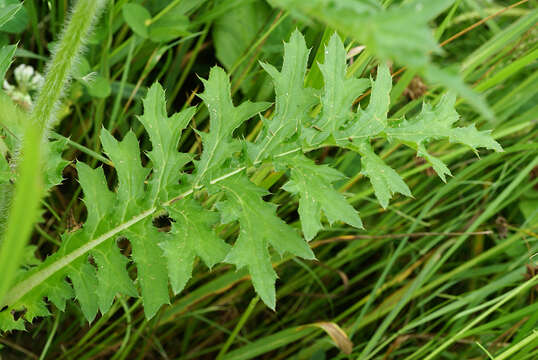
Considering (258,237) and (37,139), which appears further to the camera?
(258,237)

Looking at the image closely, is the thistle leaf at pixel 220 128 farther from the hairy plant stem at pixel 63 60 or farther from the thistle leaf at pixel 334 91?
the hairy plant stem at pixel 63 60

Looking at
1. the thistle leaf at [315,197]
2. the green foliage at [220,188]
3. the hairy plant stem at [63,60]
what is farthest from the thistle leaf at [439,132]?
the hairy plant stem at [63,60]

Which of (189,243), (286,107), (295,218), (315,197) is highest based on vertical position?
(286,107)

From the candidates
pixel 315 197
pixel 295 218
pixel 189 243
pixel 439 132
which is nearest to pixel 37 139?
pixel 189 243

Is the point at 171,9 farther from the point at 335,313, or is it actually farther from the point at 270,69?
the point at 335,313

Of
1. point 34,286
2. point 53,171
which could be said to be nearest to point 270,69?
point 53,171

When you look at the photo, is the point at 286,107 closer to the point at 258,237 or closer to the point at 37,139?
the point at 258,237

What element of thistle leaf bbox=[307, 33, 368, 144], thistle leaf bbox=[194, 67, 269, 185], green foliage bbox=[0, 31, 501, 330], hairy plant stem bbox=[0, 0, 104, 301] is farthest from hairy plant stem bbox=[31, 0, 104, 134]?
thistle leaf bbox=[307, 33, 368, 144]
